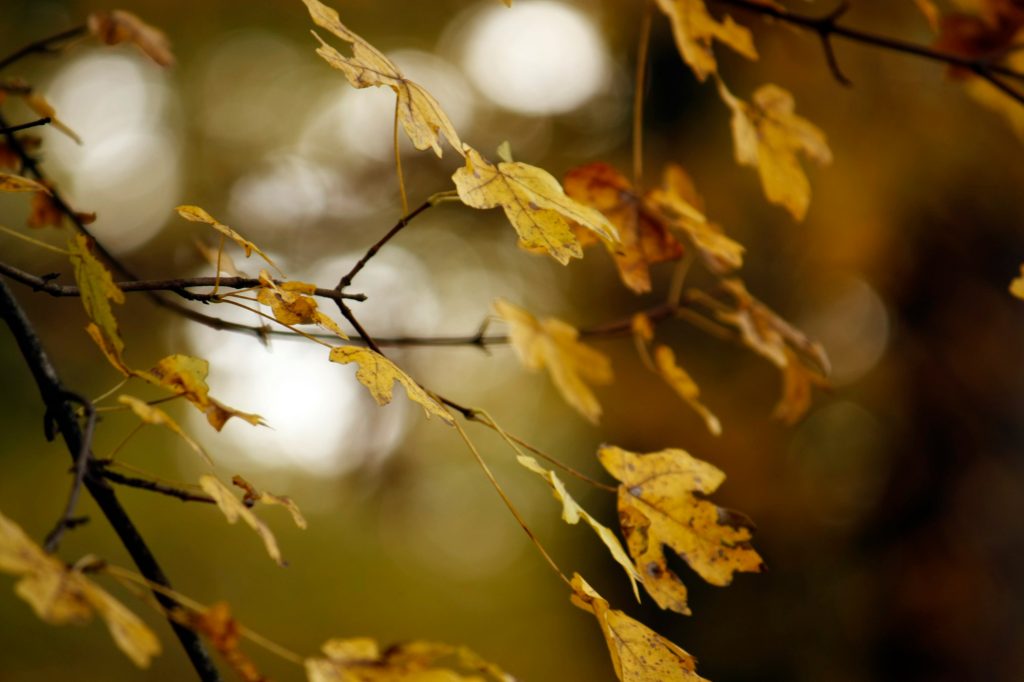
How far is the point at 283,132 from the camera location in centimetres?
370

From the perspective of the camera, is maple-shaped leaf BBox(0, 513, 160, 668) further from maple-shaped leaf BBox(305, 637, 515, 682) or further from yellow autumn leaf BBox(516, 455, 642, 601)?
yellow autumn leaf BBox(516, 455, 642, 601)

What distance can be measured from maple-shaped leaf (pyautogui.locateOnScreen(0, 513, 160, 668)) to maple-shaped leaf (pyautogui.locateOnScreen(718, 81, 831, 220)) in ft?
2.27

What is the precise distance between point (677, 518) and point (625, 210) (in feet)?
1.13

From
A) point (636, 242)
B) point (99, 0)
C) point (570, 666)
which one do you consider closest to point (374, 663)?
point (636, 242)

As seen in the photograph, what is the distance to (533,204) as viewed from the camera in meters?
0.57

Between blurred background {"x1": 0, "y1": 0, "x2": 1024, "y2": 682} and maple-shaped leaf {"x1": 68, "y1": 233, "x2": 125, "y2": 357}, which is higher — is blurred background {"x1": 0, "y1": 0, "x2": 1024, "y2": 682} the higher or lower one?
the lower one

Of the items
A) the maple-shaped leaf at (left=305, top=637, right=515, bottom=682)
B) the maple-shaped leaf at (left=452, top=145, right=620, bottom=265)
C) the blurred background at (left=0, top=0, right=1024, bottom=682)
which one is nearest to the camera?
the maple-shaped leaf at (left=305, top=637, right=515, bottom=682)

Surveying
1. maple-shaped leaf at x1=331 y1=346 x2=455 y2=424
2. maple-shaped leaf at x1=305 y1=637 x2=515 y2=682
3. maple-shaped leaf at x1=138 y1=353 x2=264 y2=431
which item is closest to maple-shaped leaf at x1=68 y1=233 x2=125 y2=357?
maple-shaped leaf at x1=138 y1=353 x2=264 y2=431

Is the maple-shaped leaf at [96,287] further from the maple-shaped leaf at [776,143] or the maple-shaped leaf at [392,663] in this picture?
the maple-shaped leaf at [776,143]

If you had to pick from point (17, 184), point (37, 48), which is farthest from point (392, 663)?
point (37, 48)

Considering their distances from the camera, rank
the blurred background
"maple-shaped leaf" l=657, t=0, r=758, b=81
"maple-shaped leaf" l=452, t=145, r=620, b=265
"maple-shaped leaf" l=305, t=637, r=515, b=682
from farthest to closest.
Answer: the blurred background < "maple-shaped leaf" l=657, t=0, r=758, b=81 < "maple-shaped leaf" l=452, t=145, r=620, b=265 < "maple-shaped leaf" l=305, t=637, r=515, b=682

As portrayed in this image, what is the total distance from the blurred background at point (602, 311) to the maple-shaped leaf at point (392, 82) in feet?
6.27

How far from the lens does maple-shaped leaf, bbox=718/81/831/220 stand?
0.80 metres

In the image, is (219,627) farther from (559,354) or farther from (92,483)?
(559,354)
